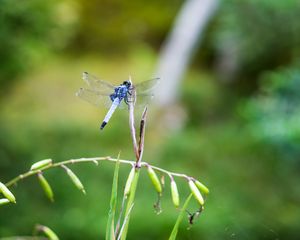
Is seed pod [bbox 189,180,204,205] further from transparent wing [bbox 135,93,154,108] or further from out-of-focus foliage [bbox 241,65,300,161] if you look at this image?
out-of-focus foliage [bbox 241,65,300,161]

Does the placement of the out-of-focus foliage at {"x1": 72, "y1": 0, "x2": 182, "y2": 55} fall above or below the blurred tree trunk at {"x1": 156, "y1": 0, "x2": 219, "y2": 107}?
above

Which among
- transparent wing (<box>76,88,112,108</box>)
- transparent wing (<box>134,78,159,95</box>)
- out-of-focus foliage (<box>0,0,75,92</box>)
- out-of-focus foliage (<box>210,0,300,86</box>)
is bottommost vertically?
transparent wing (<box>76,88,112,108</box>)

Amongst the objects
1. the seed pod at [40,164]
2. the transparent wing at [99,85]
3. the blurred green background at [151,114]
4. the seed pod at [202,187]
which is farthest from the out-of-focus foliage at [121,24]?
the seed pod at [202,187]

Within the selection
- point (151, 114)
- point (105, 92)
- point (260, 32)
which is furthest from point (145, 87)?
point (151, 114)

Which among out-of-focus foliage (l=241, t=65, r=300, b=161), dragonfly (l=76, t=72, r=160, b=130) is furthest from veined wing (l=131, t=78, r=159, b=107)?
out-of-focus foliage (l=241, t=65, r=300, b=161)

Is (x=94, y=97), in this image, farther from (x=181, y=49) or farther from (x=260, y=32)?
(x=181, y=49)

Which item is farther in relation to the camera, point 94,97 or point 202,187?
point 94,97
